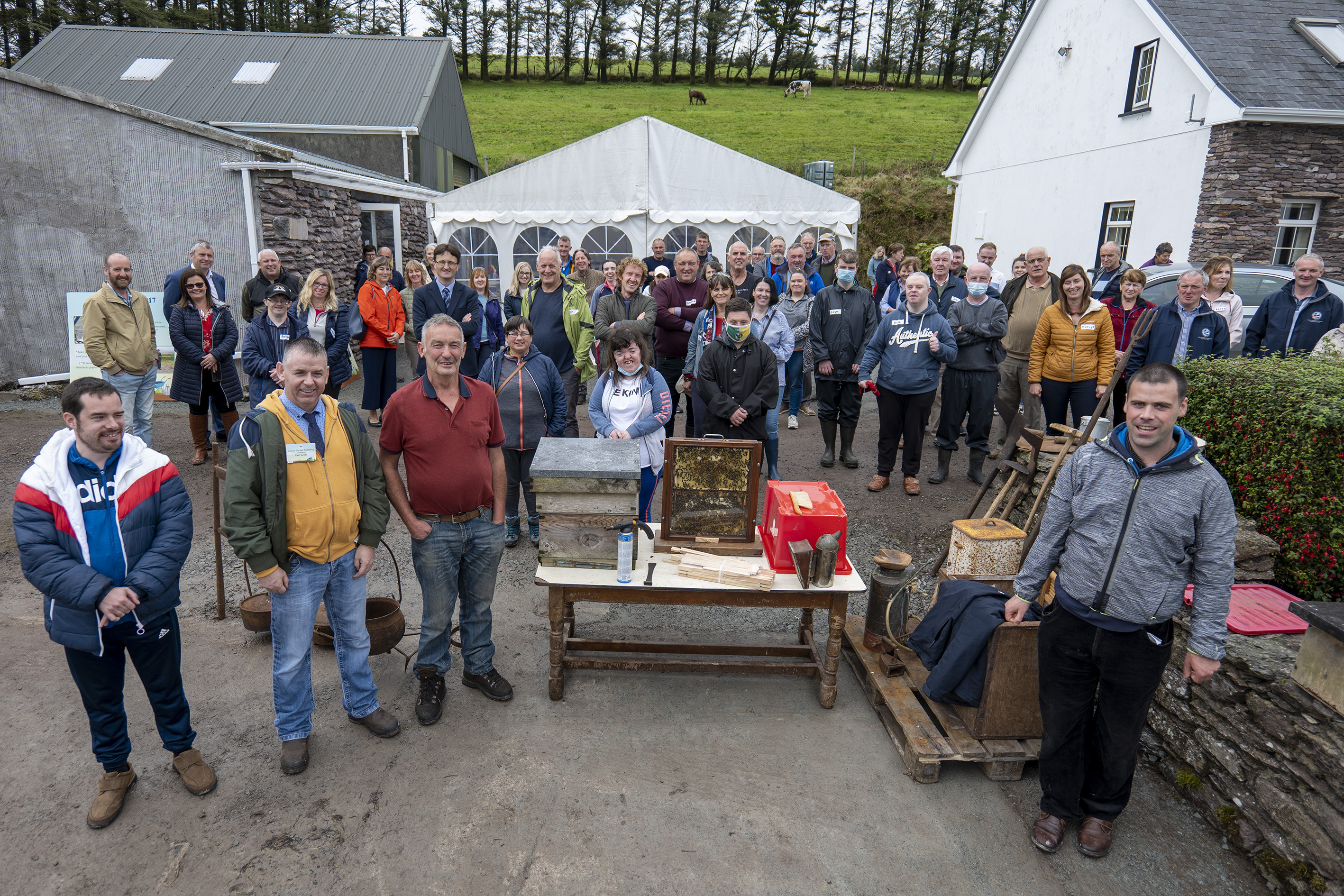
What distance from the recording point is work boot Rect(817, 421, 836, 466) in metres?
7.70

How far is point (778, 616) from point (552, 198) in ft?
31.0

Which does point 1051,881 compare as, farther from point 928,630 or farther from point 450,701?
point 450,701

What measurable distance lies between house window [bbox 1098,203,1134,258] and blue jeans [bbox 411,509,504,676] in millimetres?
14670

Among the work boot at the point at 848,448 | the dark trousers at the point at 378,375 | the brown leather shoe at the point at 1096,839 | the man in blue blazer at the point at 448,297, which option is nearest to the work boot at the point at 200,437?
the dark trousers at the point at 378,375

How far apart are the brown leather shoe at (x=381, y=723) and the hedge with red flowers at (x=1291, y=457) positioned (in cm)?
464

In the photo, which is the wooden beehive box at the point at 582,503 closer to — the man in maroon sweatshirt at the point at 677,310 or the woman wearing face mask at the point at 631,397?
the woman wearing face mask at the point at 631,397

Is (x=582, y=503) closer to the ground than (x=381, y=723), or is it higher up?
higher up

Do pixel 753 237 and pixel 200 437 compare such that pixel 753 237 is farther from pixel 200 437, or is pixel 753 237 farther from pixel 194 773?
pixel 194 773

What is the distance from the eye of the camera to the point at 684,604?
399 centimetres

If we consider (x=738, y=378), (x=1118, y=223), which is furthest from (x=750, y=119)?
(x=738, y=378)

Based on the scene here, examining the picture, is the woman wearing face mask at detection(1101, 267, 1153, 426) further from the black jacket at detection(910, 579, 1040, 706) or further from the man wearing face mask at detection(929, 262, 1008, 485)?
the black jacket at detection(910, 579, 1040, 706)

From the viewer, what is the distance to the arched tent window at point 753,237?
1254 cm

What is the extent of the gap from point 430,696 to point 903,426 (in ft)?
15.9

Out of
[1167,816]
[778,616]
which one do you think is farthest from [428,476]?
[1167,816]
